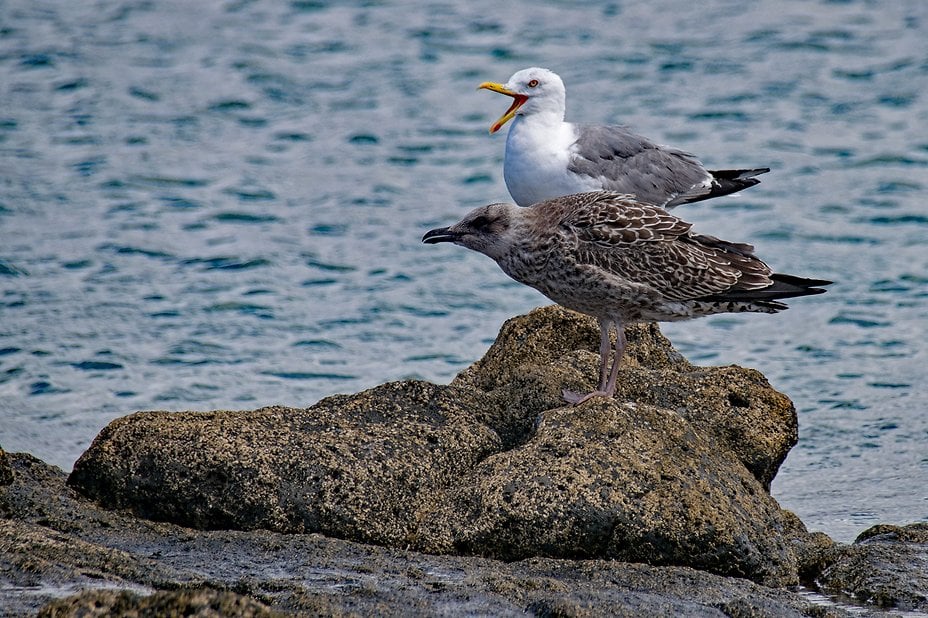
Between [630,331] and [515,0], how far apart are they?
12.8 metres

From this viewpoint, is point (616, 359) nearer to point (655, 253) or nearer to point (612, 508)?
point (655, 253)

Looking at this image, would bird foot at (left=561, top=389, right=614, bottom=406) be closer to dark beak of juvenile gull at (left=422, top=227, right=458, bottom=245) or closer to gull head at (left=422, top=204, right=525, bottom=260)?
gull head at (left=422, top=204, right=525, bottom=260)

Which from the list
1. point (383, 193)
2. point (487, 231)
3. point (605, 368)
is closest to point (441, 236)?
point (487, 231)

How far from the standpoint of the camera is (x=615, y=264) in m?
6.78

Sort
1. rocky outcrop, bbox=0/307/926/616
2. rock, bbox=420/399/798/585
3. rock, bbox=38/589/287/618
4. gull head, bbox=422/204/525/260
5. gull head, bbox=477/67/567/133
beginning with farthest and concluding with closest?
1. gull head, bbox=477/67/567/133
2. gull head, bbox=422/204/525/260
3. rock, bbox=420/399/798/585
4. rocky outcrop, bbox=0/307/926/616
5. rock, bbox=38/589/287/618

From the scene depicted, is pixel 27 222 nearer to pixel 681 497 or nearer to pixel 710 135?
pixel 710 135

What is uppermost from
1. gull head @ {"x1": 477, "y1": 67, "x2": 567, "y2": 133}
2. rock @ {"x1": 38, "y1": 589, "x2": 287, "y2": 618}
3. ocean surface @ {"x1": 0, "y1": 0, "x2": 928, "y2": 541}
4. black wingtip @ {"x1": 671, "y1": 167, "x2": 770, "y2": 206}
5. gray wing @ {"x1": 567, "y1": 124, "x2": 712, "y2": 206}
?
gull head @ {"x1": 477, "y1": 67, "x2": 567, "y2": 133}

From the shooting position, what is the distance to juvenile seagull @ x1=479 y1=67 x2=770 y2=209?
29.4ft

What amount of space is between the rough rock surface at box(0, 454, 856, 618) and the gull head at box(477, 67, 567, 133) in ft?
14.9

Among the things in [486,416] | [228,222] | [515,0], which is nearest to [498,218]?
[486,416]

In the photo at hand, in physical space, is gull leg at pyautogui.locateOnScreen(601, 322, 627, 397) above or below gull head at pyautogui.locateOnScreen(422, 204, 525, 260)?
below

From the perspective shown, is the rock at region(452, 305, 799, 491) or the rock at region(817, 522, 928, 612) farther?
the rock at region(452, 305, 799, 491)

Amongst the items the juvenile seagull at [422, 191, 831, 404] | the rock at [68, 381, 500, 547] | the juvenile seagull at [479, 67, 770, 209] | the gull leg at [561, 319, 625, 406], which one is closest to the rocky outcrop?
the rock at [68, 381, 500, 547]

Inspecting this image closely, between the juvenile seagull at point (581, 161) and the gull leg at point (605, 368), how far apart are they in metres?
2.15
